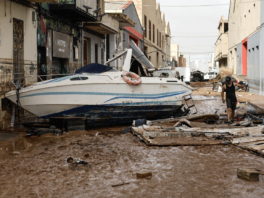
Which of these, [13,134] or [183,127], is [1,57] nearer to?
[13,134]

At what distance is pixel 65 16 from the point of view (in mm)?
16531

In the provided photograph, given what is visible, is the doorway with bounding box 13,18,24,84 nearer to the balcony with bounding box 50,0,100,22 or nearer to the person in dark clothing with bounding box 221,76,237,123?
the balcony with bounding box 50,0,100,22

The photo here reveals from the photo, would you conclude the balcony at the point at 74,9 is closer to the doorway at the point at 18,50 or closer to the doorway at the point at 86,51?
the doorway at the point at 86,51

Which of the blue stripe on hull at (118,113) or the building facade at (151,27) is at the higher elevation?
the building facade at (151,27)

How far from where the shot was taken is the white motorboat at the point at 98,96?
10.4m

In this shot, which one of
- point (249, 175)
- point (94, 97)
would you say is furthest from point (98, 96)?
point (249, 175)

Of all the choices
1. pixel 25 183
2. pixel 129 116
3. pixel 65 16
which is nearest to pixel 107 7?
pixel 65 16

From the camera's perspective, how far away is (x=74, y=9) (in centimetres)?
1512

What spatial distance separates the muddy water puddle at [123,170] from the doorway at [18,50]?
339cm

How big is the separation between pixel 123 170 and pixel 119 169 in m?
0.10

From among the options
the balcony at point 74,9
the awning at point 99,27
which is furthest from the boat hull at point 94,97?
the awning at point 99,27

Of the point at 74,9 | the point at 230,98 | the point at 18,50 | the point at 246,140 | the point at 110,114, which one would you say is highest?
the point at 74,9

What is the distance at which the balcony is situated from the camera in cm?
1473

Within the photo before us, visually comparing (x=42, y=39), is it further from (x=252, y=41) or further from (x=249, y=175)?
(x=252, y=41)
